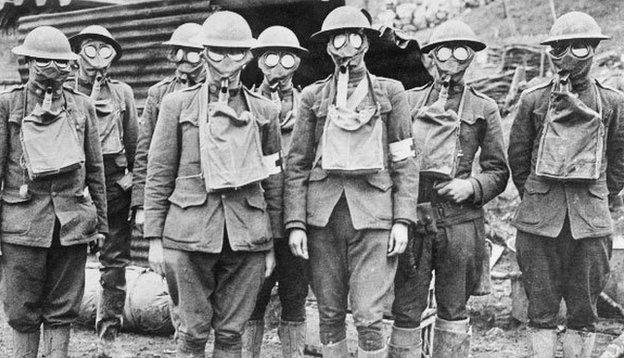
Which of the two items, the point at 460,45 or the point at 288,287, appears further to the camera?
the point at 288,287

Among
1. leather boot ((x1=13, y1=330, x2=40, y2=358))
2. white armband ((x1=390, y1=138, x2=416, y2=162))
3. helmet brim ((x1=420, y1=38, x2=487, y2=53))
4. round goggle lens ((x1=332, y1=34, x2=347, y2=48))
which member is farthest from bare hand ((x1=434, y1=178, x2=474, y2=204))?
leather boot ((x1=13, y1=330, x2=40, y2=358))

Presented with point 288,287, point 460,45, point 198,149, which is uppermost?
point 460,45

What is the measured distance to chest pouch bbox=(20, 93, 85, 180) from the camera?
455 centimetres

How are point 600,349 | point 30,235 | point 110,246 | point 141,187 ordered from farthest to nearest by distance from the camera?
point 600,349 → point 110,246 → point 141,187 → point 30,235

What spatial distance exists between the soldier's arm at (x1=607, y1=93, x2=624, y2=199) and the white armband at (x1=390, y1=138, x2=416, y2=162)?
166cm

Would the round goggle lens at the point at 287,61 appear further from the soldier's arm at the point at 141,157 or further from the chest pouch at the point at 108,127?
the chest pouch at the point at 108,127

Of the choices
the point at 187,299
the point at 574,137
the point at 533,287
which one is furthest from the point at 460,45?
the point at 187,299

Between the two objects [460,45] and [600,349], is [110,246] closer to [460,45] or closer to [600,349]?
[460,45]

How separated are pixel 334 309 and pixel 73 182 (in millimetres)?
2027

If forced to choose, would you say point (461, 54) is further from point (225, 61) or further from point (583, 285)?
point (583, 285)

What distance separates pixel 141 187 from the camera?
5.49m

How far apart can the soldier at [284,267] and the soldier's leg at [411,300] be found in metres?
0.72

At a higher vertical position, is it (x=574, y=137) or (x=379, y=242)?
(x=574, y=137)

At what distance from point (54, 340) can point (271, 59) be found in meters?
2.69
